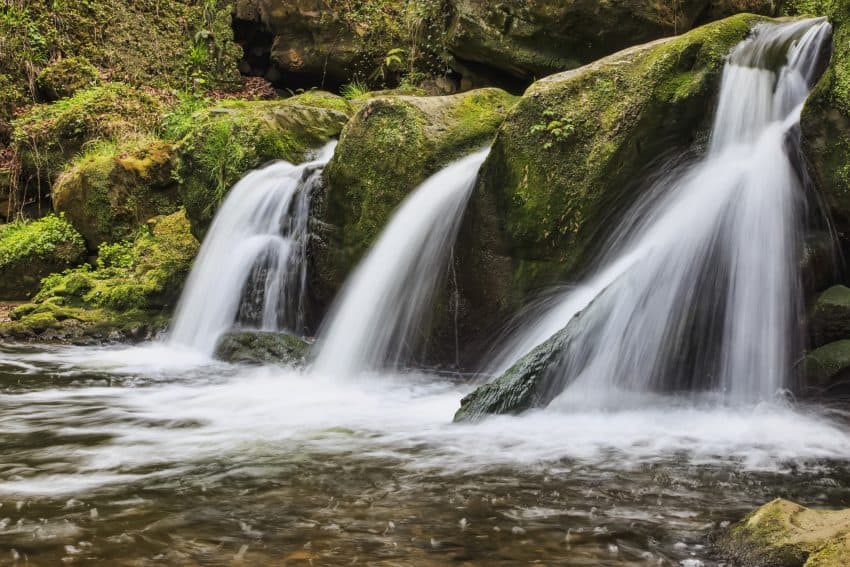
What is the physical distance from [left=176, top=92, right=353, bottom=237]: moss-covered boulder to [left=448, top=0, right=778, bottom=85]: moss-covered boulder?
2.45m

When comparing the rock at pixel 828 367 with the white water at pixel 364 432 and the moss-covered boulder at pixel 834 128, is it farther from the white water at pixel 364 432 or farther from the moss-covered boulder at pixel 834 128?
the moss-covered boulder at pixel 834 128

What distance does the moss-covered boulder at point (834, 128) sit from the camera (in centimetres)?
504

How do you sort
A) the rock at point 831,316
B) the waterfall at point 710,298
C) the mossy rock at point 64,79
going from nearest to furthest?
the rock at point 831,316
the waterfall at point 710,298
the mossy rock at point 64,79

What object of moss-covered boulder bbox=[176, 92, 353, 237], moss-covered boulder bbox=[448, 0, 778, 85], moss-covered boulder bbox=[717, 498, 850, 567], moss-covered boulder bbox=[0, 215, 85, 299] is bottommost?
moss-covered boulder bbox=[717, 498, 850, 567]

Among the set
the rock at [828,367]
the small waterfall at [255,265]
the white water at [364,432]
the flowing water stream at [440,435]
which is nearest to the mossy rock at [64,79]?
the small waterfall at [255,265]

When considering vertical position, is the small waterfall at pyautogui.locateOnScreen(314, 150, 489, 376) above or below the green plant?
below

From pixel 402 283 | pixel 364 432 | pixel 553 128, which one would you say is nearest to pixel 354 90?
pixel 402 283

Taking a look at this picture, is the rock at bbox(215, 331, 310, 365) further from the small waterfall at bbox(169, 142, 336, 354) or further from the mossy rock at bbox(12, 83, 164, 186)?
the mossy rock at bbox(12, 83, 164, 186)

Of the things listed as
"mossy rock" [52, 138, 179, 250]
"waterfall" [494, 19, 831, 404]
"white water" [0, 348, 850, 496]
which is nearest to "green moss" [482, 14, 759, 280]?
"waterfall" [494, 19, 831, 404]

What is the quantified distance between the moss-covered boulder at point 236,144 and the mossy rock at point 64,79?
6083mm

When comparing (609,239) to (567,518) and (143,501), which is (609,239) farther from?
(143,501)

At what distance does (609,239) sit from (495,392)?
2.02m

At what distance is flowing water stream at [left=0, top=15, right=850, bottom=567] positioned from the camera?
2.94m

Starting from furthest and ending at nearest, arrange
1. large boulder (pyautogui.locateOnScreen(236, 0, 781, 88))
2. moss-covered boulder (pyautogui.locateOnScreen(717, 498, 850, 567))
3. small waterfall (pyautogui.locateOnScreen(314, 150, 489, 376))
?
large boulder (pyautogui.locateOnScreen(236, 0, 781, 88)), small waterfall (pyautogui.locateOnScreen(314, 150, 489, 376)), moss-covered boulder (pyautogui.locateOnScreen(717, 498, 850, 567))
